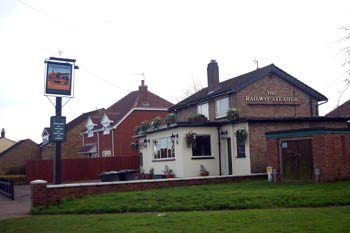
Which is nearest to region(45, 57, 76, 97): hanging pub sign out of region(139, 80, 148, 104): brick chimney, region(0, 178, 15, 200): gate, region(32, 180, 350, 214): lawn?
region(0, 178, 15, 200): gate

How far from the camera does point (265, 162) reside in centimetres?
2116

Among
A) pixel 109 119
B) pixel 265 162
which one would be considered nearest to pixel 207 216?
pixel 265 162

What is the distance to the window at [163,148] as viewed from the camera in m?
24.3

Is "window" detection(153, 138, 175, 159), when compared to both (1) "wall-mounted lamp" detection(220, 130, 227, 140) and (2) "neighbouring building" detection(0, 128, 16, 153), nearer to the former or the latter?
(1) "wall-mounted lamp" detection(220, 130, 227, 140)

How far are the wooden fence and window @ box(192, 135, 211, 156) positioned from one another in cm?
1389

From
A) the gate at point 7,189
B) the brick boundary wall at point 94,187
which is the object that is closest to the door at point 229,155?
the brick boundary wall at point 94,187

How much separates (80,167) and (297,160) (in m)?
22.6

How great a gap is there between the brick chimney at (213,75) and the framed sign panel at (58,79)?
12453 millimetres

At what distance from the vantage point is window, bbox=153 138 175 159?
2427 centimetres

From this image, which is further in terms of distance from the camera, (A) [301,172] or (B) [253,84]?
(B) [253,84]

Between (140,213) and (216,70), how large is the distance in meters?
19.9

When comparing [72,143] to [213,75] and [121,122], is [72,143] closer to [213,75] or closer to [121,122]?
[121,122]

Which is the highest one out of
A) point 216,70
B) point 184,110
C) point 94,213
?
point 216,70

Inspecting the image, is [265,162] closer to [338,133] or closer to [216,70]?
[338,133]
